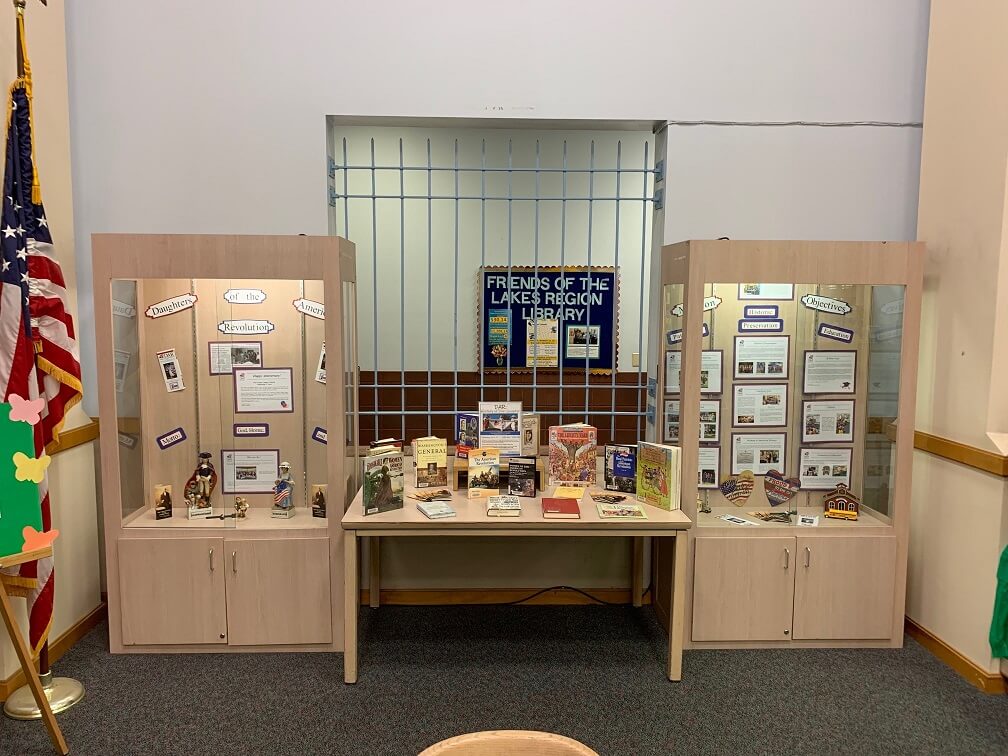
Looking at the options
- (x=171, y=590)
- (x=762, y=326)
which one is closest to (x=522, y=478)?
Answer: (x=762, y=326)

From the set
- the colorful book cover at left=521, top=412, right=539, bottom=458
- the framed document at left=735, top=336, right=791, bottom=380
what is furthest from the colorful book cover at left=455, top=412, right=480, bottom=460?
the framed document at left=735, top=336, right=791, bottom=380

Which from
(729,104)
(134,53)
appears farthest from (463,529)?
(134,53)

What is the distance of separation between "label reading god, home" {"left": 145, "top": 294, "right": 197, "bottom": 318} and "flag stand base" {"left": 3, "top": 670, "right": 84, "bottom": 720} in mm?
1608

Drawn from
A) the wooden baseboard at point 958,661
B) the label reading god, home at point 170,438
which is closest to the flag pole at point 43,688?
the label reading god, home at point 170,438

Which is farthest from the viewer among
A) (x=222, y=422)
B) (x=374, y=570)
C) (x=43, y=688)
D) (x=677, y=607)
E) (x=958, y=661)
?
(x=374, y=570)

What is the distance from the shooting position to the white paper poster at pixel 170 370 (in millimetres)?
3455

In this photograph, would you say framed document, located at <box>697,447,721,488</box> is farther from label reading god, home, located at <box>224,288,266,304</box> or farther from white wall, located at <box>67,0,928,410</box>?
label reading god, home, located at <box>224,288,266,304</box>

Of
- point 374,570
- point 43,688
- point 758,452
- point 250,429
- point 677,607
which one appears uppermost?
point 250,429

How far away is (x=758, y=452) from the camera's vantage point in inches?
144

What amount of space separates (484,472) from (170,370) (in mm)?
1589

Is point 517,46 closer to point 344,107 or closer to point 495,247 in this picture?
point 344,107

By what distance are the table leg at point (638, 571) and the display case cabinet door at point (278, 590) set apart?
1648mm

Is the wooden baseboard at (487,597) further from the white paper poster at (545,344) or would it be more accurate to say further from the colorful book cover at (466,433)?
the white paper poster at (545,344)

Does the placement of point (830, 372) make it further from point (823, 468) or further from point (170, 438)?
point (170, 438)
